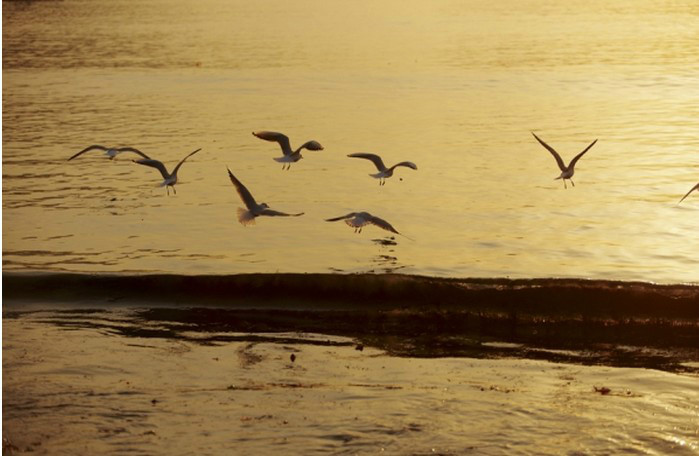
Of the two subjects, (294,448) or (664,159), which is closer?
(294,448)

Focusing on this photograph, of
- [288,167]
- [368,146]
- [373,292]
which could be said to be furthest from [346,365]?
[368,146]

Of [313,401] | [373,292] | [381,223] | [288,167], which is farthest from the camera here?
[288,167]

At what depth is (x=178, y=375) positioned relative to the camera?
14.3 metres

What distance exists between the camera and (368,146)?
3169 cm

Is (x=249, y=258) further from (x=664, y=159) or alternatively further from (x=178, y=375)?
(x=664, y=159)

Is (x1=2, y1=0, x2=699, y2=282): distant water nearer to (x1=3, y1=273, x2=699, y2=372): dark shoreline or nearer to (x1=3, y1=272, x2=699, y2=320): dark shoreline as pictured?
(x1=3, y1=272, x2=699, y2=320): dark shoreline

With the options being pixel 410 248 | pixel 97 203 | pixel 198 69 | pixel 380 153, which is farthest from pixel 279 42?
pixel 410 248

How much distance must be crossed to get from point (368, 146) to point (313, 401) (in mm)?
18812

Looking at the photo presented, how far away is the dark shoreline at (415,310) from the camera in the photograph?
16.0 metres

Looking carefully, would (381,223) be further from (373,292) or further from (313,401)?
(313,401)

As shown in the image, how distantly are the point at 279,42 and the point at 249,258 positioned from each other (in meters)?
39.9

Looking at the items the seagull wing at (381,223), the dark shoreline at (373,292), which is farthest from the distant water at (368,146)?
the dark shoreline at (373,292)

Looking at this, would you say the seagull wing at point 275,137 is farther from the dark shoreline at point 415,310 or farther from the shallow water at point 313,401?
the shallow water at point 313,401

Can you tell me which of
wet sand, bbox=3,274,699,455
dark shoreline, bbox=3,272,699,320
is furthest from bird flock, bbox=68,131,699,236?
wet sand, bbox=3,274,699,455
